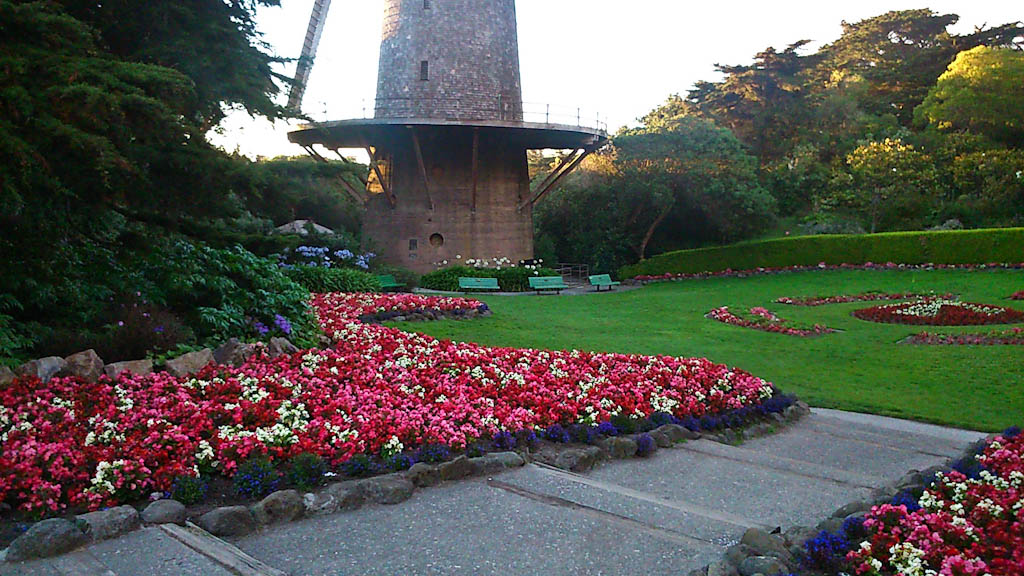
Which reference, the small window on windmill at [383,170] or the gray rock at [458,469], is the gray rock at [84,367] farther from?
the small window on windmill at [383,170]

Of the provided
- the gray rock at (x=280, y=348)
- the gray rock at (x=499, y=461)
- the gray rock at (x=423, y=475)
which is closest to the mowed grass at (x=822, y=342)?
the gray rock at (x=280, y=348)

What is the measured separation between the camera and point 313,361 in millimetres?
7492

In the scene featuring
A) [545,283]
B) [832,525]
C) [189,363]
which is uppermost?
[189,363]

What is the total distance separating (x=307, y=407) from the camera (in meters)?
5.86

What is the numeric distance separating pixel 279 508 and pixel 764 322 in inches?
463

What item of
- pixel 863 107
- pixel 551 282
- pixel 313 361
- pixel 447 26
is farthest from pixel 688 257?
pixel 313 361

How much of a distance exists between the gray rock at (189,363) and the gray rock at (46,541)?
9.89 ft

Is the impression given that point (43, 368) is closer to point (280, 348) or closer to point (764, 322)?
point (280, 348)

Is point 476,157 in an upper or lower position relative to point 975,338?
upper

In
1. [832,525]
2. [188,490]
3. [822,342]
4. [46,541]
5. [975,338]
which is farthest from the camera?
[822,342]

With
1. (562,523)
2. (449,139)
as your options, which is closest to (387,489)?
(562,523)

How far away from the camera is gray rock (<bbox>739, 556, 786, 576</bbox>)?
3314 millimetres

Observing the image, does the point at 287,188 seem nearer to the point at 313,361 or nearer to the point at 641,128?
the point at 313,361

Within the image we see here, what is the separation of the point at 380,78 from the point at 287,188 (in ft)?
60.5
